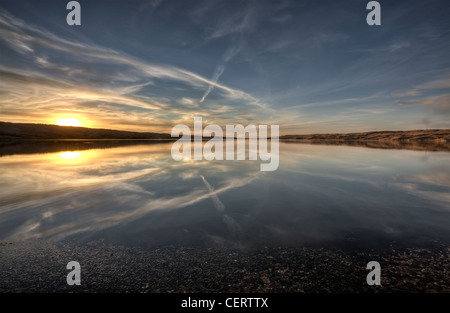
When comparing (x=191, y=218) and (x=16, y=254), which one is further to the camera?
(x=191, y=218)

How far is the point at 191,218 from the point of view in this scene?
26.5 ft

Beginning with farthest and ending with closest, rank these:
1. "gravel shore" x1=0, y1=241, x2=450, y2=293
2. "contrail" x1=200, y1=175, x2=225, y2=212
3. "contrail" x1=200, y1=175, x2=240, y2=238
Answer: "contrail" x1=200, y1=175, x2=225, y2=212 < "contrail" x1=200, y1=175, x2=240, y2=238 < "gravel shore" x1=0, y1=241, x2=450, y2=293

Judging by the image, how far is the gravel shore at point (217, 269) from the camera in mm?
4492

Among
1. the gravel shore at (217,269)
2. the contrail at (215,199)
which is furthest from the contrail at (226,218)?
the gravel shore at (217,269)

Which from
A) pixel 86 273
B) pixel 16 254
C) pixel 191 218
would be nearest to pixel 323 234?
pixel 191 218

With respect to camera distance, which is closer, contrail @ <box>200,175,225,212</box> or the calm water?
the calm water

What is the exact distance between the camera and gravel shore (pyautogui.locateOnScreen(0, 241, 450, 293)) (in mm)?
4492

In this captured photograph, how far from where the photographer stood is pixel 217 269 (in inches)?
199

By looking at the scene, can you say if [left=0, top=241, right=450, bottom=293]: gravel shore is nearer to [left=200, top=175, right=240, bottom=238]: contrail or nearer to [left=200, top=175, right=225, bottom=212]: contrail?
[left=200, top=175, right=240, bottom=238]: contrail

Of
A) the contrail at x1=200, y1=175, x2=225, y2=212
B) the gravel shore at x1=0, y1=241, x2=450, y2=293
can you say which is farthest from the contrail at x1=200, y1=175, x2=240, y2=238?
the gravel shore at x1=0, y1=241, x2=450, y2=293

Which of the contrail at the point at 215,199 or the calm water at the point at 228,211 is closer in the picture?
the calm water at the point at 228,211

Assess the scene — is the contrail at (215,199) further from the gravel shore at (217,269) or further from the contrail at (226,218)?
the gravel shore at (217,269)
